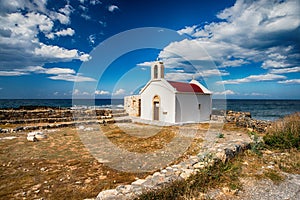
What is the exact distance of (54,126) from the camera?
13.9 m

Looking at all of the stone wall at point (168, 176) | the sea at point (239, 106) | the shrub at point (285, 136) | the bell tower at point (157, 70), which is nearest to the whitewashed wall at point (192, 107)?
the bell tower at point (157, 70)

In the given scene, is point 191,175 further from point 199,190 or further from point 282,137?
point 282,137

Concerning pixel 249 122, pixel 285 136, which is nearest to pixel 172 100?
pixel 249 122

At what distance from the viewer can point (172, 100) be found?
1614cm

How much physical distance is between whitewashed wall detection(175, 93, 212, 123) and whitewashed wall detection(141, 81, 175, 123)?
0.53 metres

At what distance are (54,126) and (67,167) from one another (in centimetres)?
923

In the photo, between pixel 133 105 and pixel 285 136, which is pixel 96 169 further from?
pixel 133 105

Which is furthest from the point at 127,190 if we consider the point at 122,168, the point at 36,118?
the point at 36,118

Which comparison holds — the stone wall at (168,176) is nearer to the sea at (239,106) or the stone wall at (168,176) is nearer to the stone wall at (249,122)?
the stone wall at (249,122)

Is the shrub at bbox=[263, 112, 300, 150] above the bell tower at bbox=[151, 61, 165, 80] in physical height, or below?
below

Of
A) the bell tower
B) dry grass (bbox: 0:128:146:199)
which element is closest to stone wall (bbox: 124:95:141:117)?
the bell tower

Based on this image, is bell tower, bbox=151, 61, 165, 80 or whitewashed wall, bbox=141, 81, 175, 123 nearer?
whitewashed wall, bbox=141, 81, 175, 123

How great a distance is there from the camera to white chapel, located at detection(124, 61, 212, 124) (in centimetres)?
1628

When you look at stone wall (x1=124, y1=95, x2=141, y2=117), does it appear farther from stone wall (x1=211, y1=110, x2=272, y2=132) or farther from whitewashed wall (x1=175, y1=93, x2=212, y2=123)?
stone wall (x1=211, y1=110, x2=272, y2=132)
